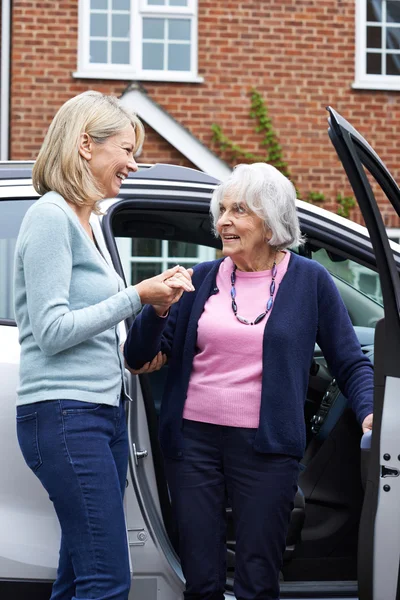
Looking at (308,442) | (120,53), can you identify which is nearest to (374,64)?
(120,53)

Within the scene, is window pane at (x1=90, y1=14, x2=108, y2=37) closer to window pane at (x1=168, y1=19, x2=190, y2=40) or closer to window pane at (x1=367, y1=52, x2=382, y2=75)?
window pane at (x1=168, y1=19, x2=190, y2=40)

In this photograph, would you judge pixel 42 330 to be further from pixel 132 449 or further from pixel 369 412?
pixel 369 412

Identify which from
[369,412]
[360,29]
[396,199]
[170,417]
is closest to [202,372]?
[170,417]

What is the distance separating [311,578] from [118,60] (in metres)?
7.50

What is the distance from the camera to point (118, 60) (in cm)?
989

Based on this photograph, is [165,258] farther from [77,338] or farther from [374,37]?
[374,37]

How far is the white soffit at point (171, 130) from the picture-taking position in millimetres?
9594

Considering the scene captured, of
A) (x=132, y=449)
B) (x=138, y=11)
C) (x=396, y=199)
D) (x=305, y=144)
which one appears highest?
(x=138, y=11)

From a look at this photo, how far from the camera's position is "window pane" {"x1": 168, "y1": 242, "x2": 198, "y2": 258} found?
13.8 ft

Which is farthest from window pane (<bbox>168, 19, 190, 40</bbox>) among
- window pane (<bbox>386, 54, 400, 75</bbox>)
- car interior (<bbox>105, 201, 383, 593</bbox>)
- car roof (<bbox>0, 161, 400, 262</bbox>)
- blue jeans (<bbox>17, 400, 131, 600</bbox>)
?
blue jeans (<bbox>17, 400, 131, 600</bbox>)

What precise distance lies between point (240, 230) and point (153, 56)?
7552 millimetres

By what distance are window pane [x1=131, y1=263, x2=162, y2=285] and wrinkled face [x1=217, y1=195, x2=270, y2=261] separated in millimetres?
1672

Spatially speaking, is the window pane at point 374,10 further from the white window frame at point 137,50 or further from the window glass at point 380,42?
the white window frame at point 137,50

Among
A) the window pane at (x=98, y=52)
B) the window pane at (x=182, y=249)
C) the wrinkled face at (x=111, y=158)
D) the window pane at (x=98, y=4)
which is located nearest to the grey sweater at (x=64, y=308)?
the wrinkled face at (x=111, y=158)
